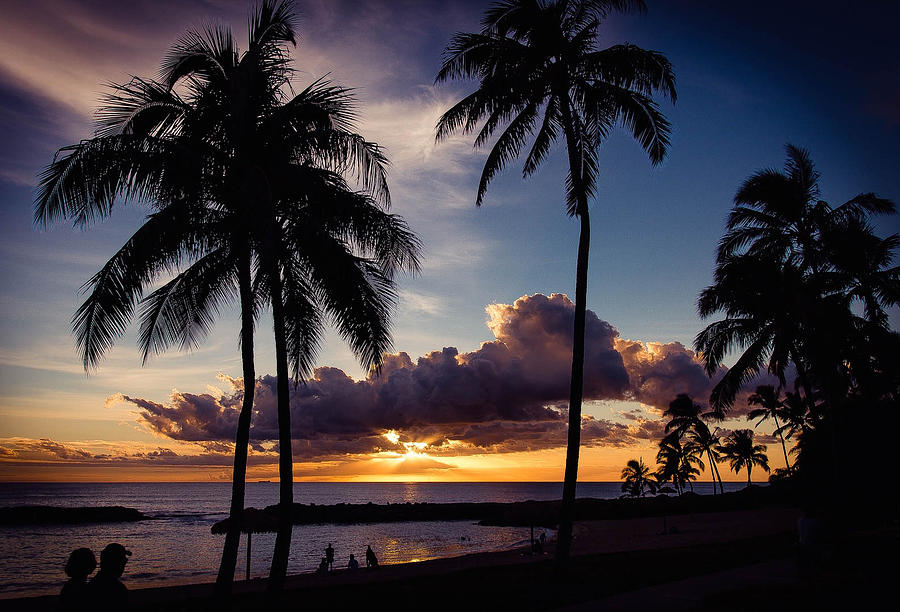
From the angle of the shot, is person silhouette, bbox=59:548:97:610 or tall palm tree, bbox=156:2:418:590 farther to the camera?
tall palm tree, bbox=156:2:418:590

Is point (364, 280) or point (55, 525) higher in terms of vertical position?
point (364, 280)

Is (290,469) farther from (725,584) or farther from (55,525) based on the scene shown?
(55,525)

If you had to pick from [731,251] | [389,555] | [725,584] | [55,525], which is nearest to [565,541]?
[725,584]

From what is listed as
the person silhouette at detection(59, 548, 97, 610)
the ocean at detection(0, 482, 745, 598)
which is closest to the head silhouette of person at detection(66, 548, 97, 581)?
the person silhouette at detection(59, 548, 97, 610)

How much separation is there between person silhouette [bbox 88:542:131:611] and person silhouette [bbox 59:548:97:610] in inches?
2.7

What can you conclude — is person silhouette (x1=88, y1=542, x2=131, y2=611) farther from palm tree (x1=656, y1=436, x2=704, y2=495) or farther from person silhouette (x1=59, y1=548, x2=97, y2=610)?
palm tree (x1=656, y1=436, x2=704, y2=495)

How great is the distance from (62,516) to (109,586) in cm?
9968

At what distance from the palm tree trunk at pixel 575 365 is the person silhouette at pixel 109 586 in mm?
8883

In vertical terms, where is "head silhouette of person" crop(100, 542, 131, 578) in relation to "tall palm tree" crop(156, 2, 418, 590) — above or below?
below

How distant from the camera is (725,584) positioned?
1155 centimetres

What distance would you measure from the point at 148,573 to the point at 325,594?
3178 cm

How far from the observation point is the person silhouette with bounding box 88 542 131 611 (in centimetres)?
524

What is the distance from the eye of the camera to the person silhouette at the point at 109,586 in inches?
206

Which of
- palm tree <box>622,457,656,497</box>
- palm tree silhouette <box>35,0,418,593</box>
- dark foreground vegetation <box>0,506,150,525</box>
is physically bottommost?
dark foreground vegetation <box>0,506,150,525</box>
